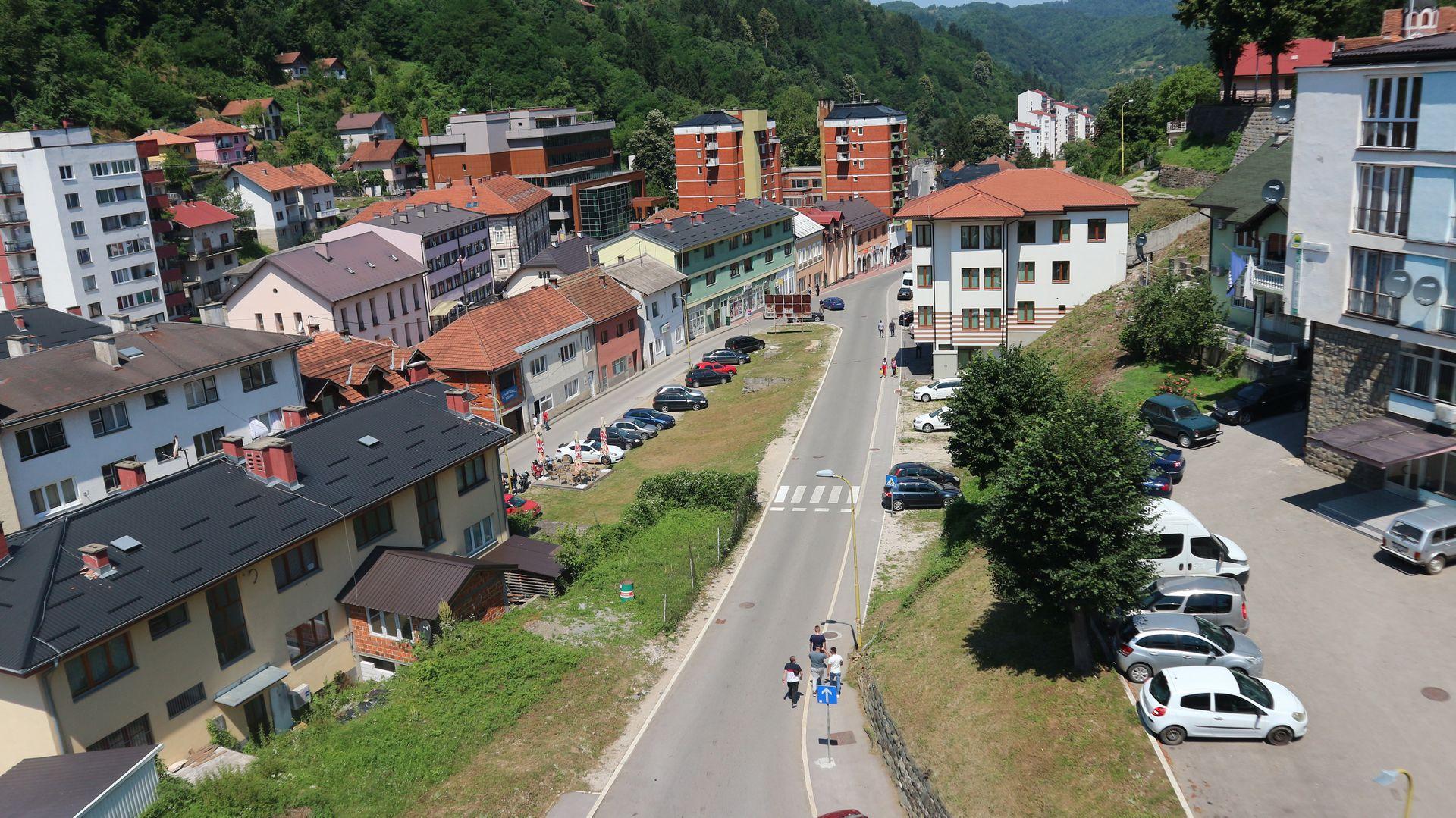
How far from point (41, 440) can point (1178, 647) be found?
41585 mm

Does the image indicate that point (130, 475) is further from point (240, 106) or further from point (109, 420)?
point (240, 106)

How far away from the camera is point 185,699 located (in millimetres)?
27750

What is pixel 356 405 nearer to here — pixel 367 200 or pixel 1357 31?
pixel 1357 31

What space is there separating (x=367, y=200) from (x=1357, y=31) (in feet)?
368

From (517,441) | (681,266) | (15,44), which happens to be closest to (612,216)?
(681,266)

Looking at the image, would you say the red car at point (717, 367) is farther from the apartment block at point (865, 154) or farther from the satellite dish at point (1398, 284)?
the apartment block at point (865, 154)

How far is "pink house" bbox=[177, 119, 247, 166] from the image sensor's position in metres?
126

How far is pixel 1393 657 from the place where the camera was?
23859 millimetres

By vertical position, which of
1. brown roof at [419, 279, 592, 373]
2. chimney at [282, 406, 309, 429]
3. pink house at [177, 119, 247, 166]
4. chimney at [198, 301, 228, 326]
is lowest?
brown roof at [419, 279, 592, 373]

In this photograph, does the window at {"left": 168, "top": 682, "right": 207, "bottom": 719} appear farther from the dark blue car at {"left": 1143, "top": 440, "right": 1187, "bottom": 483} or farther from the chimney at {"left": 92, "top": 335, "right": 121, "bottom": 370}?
the dark blue car at {"left": 1143, "top": 440, "right": 1187, "bottom": 483}

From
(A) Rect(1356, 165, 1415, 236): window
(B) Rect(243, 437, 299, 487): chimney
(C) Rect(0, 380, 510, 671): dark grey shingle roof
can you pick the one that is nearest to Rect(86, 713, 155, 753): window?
(C) Rect(0, 380, 510, 671): dark grey shingle roof

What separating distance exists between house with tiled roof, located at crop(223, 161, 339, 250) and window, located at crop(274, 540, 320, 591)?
90515 millimetres

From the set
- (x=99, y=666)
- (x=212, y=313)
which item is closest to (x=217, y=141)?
(x=212, y=313)

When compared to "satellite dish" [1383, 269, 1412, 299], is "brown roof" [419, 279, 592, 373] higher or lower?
lower
